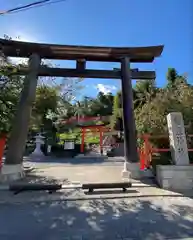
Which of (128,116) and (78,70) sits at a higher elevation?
(78,70)

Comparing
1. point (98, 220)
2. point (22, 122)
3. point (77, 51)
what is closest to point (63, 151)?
point (22, 122)

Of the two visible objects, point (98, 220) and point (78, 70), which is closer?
point (98, 220)

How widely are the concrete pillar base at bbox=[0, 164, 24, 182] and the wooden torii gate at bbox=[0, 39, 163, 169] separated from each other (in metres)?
0.28

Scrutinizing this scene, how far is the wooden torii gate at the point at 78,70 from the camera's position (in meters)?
7.27

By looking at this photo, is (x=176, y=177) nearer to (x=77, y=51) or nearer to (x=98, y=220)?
(x=98, y=220)

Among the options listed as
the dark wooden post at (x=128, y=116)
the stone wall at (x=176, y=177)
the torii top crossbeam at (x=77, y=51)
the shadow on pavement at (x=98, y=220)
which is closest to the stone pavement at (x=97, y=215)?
the shadow on pavement at (x=98, y=220)

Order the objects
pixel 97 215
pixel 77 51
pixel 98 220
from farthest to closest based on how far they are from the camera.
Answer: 1. pixel 77 51
2. pixel 97 215
3. pixel 98 220

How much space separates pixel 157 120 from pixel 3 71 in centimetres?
513

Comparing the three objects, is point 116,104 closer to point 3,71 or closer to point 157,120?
point 157,120

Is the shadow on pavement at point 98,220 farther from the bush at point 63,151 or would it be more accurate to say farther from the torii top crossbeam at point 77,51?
the bush at point 63,151

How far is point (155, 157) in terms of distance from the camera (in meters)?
7.14

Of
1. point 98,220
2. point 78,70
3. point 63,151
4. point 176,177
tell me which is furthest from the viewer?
point 63,151

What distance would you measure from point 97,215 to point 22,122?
413 cm

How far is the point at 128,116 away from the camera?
7.60m
